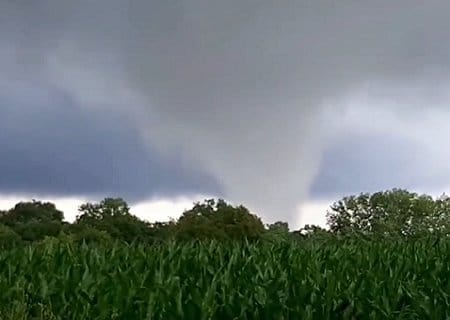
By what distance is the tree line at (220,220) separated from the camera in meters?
23.3

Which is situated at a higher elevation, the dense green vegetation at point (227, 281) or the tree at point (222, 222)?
the tree at point (222, 222)

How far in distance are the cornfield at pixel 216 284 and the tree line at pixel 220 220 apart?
13426mm

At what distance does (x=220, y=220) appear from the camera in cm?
2420

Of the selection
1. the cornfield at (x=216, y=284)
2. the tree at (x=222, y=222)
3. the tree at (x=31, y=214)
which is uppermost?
the tree at (x=31, y=214)

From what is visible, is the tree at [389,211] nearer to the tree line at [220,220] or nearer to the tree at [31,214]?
the tree line at [220,220]

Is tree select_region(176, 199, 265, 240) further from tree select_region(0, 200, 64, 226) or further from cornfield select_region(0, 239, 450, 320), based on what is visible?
cornfield select_region(0, 239, 450, 320)

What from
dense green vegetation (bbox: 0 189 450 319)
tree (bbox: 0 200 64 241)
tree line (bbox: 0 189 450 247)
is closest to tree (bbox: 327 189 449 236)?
tree line (bbox: 0 189 450 247)

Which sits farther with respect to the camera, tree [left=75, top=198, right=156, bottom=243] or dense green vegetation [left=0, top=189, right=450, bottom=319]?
tree [left=75, top=198, right=156, bottom=243]

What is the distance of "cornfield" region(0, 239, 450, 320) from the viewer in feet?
Answer: 17.6

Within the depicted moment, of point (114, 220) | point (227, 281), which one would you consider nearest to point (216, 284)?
point (227, 281)

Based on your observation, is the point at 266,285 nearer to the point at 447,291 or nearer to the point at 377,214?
the point at 447,291

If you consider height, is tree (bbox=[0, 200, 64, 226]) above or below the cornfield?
above

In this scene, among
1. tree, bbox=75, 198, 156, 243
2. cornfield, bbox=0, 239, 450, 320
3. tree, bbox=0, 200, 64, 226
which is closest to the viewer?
cornfield, bbox=0, 239, 450, 320

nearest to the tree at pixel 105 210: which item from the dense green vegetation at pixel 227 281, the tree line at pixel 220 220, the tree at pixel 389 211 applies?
the tree line at pixel 220 220
